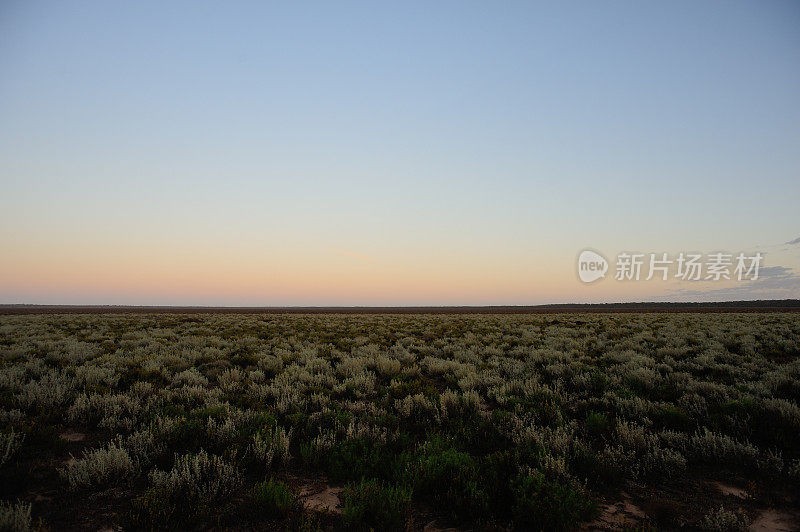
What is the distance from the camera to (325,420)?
6.07 m

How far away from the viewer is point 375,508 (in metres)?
3.58

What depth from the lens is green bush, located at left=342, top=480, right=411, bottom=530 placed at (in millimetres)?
3439

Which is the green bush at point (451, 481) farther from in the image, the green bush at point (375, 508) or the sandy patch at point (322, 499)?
the sandy patch at point (322, 499)

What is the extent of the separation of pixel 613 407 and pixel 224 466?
643 cm

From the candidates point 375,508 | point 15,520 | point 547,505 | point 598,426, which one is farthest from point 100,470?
point 598,426

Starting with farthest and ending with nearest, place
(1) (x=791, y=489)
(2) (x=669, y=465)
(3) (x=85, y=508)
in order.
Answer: (2) (x=669, y=465) → (1) (x=791, y=489) → (3) (x=85, y=508)

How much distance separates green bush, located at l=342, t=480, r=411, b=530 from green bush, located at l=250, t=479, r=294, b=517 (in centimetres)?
60

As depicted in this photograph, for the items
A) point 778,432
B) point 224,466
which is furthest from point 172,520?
point 778,432

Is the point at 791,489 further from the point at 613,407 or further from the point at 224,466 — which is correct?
the point at 224,466

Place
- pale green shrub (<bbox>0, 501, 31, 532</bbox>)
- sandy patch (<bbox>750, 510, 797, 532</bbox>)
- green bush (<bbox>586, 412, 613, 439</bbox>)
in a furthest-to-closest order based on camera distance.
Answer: green bush (<bbox>586, 412, 613, 439</bbox>) < sandy patch (<bbox>750, 510, 797, 532</bbox>) < pale green shrub (<bbox>0, 501, 31, 532</bbox>)

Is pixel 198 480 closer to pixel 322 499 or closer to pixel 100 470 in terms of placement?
pixel 100 470

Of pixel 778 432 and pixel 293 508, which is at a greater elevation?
pixel 778 432

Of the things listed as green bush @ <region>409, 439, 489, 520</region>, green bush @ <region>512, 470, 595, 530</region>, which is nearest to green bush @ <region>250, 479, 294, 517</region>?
green bush @ <region>409, 439, 489, 520</region>

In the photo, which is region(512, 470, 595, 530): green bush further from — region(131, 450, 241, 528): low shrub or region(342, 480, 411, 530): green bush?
region(131, 450, 241, 528): low shrub
